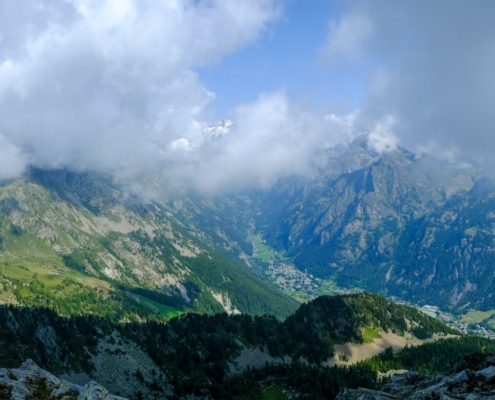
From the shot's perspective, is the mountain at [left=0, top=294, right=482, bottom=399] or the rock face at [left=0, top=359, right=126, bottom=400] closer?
the rock face at [left=0, top=359, right=126, bottom=400]

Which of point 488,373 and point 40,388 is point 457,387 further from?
point 40,388

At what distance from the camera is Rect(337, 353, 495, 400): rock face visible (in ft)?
178

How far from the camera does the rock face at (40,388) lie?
49784 mm

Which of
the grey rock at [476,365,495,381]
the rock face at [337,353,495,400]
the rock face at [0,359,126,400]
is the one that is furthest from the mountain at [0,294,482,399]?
the grey rock at [476,365,495,381]

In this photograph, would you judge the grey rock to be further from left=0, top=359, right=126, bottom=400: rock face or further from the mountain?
the mountain

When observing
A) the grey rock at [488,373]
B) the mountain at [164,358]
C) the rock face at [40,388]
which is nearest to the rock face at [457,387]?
the grey rock at [488,373]

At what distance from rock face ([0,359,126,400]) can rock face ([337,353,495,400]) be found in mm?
40332

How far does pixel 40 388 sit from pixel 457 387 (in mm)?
58018

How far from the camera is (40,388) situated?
54.3 metres

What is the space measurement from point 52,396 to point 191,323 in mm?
138554

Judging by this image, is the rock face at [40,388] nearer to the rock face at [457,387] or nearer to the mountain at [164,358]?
the rock face at [457,387]

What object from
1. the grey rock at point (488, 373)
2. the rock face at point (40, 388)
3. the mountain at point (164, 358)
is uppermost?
the grey rock at point (488, 373)

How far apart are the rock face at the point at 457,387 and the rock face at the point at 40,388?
40332mm

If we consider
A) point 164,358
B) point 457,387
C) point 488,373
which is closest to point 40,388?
point 457,387
